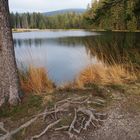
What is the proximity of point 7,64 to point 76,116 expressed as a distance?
1.26 m

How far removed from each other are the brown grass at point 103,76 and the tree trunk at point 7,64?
154 cm

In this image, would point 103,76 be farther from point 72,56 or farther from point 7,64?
point 72,56

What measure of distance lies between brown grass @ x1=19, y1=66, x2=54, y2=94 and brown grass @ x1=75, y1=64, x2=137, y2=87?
2.17 feet

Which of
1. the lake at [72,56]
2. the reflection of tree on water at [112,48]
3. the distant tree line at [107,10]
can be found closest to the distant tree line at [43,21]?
the reflection of tree on water at [112,48]

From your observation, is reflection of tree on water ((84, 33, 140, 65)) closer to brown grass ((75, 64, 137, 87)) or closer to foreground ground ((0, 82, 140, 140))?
brown grass ((75, 64, 137, 87))

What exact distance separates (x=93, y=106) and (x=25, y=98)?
3.77ft

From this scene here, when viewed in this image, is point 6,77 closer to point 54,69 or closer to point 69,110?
point 69,110

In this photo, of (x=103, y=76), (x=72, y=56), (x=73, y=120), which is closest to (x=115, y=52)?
(x=72, y=56)

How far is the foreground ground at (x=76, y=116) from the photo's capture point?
3434mm

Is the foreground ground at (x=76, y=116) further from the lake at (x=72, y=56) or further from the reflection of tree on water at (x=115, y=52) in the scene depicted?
the reflection of tree on water at (x=115, y=52)

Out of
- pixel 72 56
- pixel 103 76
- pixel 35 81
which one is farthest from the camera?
pixel 72 56

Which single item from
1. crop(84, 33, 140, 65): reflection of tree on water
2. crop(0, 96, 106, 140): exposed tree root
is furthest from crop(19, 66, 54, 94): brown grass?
crop(84, 33, 140, 65): reflection of tree on water

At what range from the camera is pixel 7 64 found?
13.0 feet

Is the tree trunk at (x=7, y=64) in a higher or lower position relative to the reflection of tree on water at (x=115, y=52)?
higher
